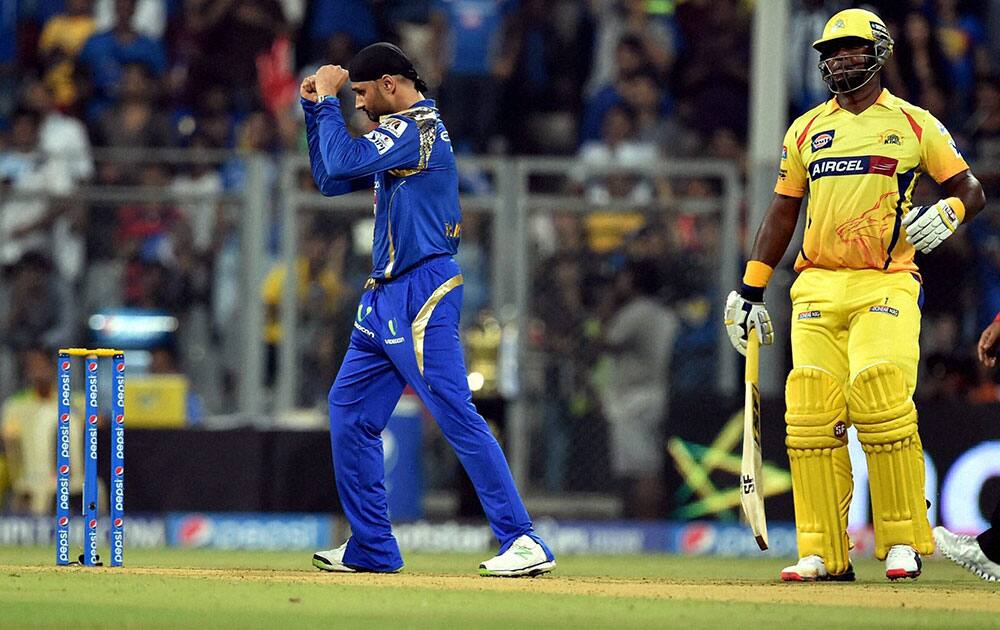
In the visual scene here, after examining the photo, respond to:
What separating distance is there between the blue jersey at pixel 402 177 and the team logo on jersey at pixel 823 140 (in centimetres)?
164

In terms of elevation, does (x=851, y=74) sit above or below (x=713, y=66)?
below

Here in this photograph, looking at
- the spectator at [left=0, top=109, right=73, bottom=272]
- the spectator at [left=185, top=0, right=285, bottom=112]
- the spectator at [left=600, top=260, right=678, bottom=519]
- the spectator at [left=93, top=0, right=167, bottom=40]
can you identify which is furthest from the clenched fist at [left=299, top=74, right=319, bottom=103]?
the spectator at [left=93, top=0, right=167, bottom=40]

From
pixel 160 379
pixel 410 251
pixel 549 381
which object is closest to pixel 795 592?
pixel 410 251

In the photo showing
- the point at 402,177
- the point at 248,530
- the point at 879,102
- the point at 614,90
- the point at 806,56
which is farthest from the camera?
the point at 614,90

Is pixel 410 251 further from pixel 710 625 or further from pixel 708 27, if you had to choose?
pixel 708 27

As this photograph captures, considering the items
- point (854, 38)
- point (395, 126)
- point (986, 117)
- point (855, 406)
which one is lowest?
point (855, 406)

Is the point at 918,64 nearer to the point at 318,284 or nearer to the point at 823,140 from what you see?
the point at 318,284

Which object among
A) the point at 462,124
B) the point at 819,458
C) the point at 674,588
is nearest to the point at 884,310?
the point at 819,458

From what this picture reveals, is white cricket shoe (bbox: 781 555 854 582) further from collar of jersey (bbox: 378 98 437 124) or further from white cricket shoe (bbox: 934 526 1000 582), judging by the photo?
collar of jersey (bbox: 378 98 437 124)

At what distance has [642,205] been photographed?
13.8m

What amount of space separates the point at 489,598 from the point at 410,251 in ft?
5.78

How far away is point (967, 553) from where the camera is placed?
883 cm

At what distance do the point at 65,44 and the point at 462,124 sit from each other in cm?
400

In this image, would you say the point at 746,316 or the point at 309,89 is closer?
the point at 309,89
